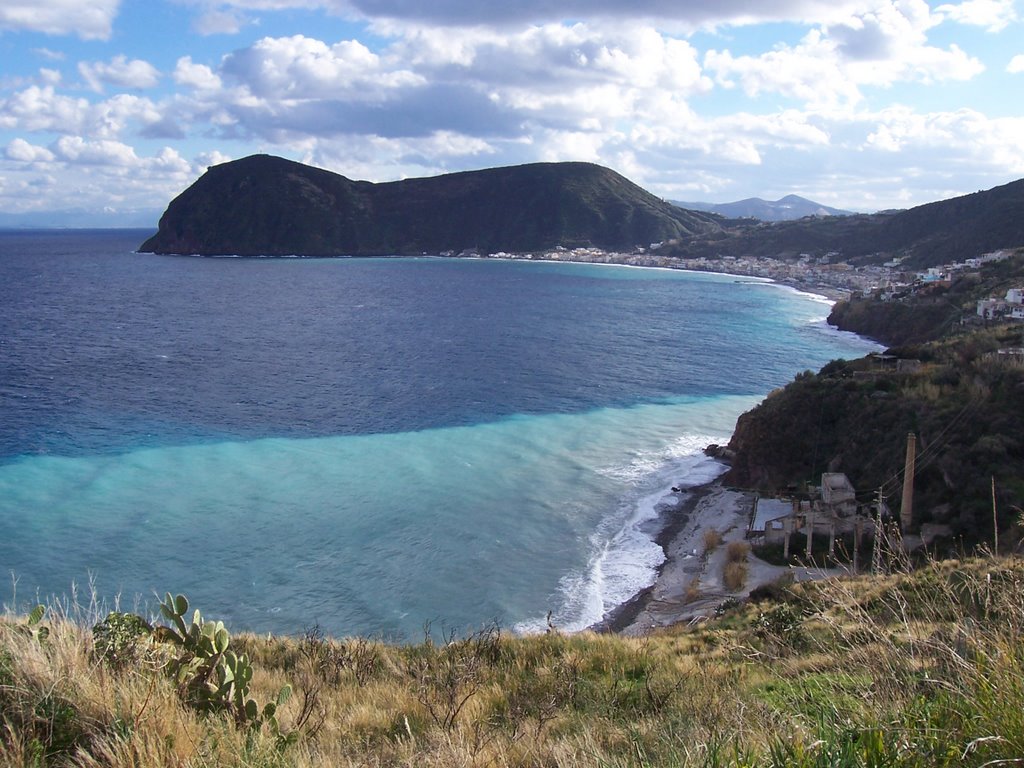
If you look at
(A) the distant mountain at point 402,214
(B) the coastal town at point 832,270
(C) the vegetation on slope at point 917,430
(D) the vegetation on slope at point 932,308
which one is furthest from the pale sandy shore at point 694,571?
(A) the distant mountain at point 402,214

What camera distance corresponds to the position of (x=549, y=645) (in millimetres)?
9109

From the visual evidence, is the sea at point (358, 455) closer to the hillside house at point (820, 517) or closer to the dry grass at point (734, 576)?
the dry grass at point (734, 576)

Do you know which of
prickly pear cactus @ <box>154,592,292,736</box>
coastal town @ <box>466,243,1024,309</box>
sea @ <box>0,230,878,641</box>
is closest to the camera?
prickly pear cactus @ <box>154,592,292,736</box>

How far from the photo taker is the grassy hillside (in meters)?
3.35

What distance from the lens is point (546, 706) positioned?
20.6 ft

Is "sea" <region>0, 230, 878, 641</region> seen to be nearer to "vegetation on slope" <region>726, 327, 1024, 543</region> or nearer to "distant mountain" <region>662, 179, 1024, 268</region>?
"vegetation on slope" <region>726, 327, 1024, 543</region>

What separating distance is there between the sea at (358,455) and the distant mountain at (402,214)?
94046 millimetres

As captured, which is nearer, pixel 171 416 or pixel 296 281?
pixel 171 416

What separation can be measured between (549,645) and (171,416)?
95.6 feet

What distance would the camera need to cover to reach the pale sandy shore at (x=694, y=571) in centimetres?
1738

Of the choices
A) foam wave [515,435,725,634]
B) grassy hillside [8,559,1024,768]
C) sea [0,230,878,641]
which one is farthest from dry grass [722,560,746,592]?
grassy hillside [8,559,1024,768]

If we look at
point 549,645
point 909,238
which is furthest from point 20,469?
point 909,238

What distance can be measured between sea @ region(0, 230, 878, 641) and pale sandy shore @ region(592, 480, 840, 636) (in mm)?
696

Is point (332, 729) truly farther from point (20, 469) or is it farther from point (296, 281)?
point (296, 281)
